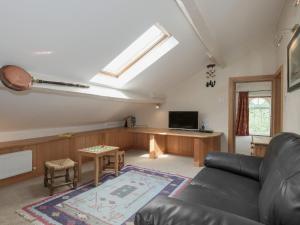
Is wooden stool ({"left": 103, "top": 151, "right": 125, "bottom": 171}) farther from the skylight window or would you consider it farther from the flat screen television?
the flat screen television

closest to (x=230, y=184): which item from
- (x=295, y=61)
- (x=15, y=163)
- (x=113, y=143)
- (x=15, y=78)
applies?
(x=295, y=61)

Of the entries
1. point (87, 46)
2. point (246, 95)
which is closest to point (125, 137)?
point (87, 46)

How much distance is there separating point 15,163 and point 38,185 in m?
0.50

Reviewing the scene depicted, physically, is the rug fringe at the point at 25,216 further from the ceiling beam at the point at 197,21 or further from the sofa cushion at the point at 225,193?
the ceiling beam at the point at 197,21

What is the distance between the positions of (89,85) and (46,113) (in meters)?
0.91

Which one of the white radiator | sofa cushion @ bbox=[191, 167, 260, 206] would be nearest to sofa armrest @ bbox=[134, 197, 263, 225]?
sofa cushion @ bbox=[191, 167, 260, 206]

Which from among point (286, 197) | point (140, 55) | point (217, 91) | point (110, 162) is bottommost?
point (110, 162)

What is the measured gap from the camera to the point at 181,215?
99 centimetres

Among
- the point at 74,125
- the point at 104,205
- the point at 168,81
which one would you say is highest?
the point at 168,81

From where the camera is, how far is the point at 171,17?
7.84 feet

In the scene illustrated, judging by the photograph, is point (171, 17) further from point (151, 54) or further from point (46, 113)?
point (46, 113)

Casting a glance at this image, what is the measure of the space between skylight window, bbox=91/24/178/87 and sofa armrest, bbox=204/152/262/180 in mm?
1913

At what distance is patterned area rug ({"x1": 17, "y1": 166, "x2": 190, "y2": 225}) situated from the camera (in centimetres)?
205

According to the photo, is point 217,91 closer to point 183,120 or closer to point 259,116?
point 183,120
